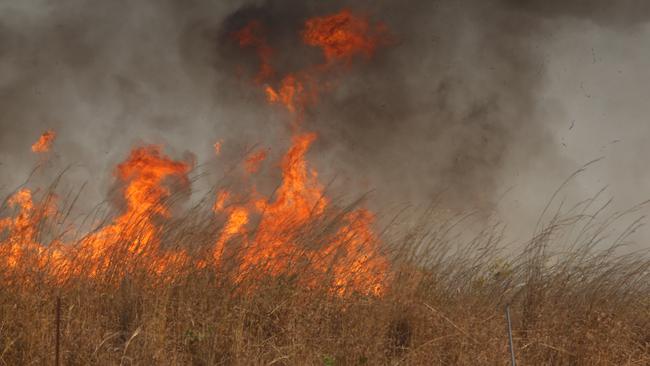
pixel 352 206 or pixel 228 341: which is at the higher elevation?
pixel 352 206

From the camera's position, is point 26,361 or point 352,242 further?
point 352,242

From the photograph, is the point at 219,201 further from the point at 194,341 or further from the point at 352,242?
the point at 194,341

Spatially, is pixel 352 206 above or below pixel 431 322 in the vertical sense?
above

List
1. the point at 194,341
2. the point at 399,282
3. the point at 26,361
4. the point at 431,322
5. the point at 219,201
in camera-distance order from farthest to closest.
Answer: the point at 219,201
the point at 399,282
the point at 431,322
the point at 194,341
the point at 26,361

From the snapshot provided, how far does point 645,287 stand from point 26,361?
4.43 m

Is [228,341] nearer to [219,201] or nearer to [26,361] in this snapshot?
[26,361]

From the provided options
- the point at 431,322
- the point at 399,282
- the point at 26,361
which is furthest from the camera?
the point at 399,282

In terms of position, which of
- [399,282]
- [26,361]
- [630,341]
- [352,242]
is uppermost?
[352,242]

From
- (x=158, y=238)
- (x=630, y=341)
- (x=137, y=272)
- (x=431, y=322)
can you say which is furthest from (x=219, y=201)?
(x=630, y=341)

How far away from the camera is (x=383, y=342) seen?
4312mm

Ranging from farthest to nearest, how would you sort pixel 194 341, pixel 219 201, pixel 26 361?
pixel 219 201, pixel 194 341, pixel 26 361

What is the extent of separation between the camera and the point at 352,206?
5098mm

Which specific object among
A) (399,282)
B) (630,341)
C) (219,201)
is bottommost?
(630,341)

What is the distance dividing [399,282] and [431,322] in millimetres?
435
